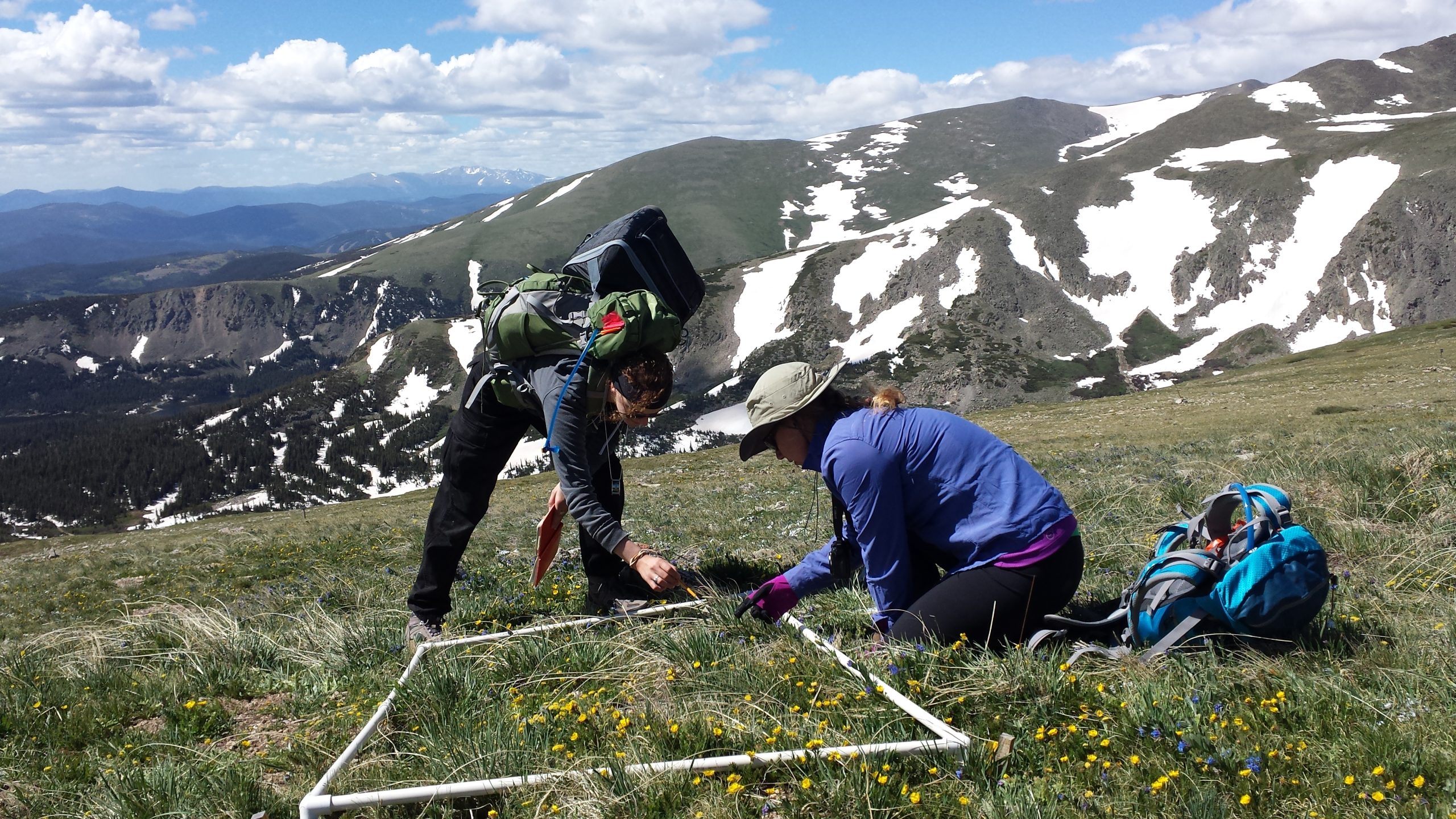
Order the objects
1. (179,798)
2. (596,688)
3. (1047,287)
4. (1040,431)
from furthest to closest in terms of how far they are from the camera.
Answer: (1047,287), (1040,431), (596,688), (179,798)

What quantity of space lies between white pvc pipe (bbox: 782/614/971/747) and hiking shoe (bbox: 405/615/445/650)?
2986 millimetres

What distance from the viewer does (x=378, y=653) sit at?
638cm

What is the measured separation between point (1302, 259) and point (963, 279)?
67.0 m

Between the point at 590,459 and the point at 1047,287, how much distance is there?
198816 mm

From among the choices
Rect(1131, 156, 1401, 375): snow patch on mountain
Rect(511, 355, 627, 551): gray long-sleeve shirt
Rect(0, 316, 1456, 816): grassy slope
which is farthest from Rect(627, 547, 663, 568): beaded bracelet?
Rect(1131, 156, 1401, 375): snow patch on mountain

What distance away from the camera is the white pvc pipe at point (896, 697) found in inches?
158

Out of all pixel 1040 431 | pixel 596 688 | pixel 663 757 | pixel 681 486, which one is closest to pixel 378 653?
pixel 596 688

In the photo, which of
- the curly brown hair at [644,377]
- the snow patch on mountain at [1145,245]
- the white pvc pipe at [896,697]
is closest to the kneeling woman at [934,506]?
the white pvc pipe at [896,697]

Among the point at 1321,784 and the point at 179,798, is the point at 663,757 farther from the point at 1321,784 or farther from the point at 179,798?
the point at 1321,784

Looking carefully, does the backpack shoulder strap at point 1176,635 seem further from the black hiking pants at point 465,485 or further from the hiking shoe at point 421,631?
the hiking shoe at point 421,631

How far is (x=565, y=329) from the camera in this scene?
21.5ft

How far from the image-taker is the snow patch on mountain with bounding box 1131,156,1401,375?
533 ft

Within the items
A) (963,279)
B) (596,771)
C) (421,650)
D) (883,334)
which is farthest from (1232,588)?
(963,279)

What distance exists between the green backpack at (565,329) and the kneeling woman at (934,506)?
1.03 m
